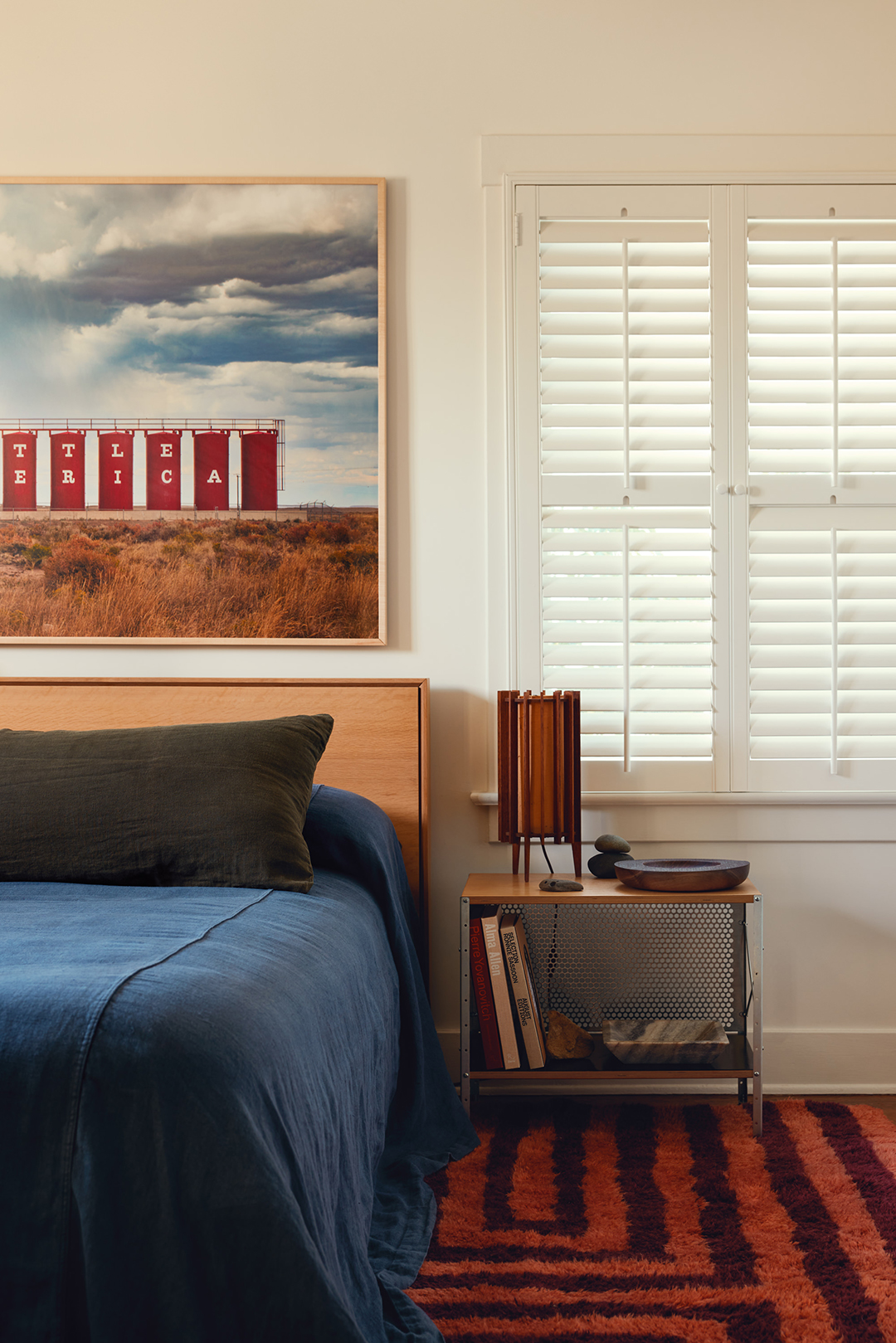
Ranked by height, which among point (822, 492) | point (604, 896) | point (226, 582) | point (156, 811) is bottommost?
point (604, 896)

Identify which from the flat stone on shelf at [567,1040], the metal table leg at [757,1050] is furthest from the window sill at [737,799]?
the flat stone on shelf at [567,1040]

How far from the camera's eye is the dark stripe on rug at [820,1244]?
126cm

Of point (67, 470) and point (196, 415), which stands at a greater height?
point (196, 415)

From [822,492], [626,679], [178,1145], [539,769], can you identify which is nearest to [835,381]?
[822,492]

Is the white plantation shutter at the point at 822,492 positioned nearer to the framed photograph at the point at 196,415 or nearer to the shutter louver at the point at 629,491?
the shutter louver at the point at 629,491

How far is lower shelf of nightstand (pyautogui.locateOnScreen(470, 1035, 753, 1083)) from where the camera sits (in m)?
1.82

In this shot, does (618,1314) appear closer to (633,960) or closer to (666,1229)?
(666,1229)

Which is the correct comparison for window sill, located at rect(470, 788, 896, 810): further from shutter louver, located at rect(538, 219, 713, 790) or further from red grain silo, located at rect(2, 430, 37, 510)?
red grain silo, located at rect(2, 430, 37, 510)

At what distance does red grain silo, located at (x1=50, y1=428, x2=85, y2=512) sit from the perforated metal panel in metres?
1.46

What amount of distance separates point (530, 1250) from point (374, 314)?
1.96 metres

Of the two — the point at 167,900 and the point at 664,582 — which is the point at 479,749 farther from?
the point at 167,900

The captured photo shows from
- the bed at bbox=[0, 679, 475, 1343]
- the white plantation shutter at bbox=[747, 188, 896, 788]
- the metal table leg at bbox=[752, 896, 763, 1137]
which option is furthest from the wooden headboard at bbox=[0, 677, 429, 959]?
the white plantation shutter at bbox=[747, 188, 896, 788]

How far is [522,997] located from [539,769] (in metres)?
0.47

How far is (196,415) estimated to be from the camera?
85.7 inches
